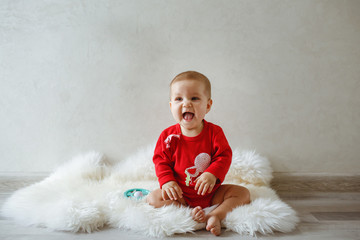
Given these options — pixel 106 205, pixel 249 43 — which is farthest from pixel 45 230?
pixel 249 43

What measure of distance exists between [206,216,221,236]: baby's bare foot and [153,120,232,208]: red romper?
0.43 feet

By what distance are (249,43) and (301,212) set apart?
2.85ft

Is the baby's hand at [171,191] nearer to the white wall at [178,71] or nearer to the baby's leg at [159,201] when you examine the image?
the baby's leg at [159,201]

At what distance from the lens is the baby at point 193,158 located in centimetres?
103

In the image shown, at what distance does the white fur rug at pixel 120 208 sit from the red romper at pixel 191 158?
108 mm

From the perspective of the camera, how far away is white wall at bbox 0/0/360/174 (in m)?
1.43

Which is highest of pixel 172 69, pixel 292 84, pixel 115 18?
pixel 115 18

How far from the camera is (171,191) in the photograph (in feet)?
3.27

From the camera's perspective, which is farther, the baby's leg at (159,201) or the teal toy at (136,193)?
the teal toy at (136,193)

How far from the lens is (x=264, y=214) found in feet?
3.16

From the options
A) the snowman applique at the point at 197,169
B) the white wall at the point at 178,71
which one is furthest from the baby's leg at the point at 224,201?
the white wall at the point at 178,71

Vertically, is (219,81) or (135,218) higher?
(219,81)

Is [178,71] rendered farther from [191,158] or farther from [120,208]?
[120,208]

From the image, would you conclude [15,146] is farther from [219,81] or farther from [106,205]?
[219,81]
